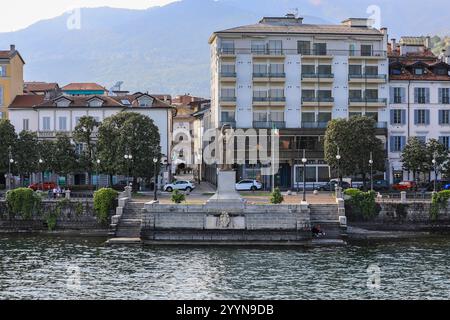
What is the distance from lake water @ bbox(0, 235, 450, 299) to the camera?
1789 inches

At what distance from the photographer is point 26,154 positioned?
89.6 m

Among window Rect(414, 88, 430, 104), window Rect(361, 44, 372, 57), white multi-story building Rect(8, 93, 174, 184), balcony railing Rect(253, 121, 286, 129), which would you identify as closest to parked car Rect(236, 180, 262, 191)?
balcony railing Rect(253, 121, 286, 129)

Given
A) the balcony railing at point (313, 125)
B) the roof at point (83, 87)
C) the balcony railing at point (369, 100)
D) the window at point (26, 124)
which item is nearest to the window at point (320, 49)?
the balcony railing at point (369, 100)

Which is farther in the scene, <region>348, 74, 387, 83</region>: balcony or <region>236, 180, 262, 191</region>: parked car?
<region>348, 74, 387, 83</region>: balcony

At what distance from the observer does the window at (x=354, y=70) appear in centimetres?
10262

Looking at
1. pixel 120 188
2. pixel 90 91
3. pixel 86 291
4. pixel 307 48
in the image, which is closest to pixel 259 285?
pixel 86 291

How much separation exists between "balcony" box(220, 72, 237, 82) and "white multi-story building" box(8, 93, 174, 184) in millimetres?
8535

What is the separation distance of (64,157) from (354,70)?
36947 millimetres

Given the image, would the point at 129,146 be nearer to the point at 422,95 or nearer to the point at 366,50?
the point at 366,50

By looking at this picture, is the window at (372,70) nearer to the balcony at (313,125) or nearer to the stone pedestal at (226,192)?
the balcony at (313,125)

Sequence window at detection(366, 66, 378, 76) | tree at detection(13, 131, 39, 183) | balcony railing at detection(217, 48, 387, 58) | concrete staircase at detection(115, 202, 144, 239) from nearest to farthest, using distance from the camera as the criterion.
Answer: concrete staircase at detection(115, 202, 144, 239) → tree at detection(13, 131, 39, 183) → balcony railing at detection(217, 48, 387, 58) → window at detection(366, 66, 378, 76)

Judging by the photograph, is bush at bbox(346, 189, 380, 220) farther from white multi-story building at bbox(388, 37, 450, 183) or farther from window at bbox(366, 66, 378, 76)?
window at bbox(366, 66, 378, 76)

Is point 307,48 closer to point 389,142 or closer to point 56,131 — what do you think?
point 389,142

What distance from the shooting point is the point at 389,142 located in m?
103
